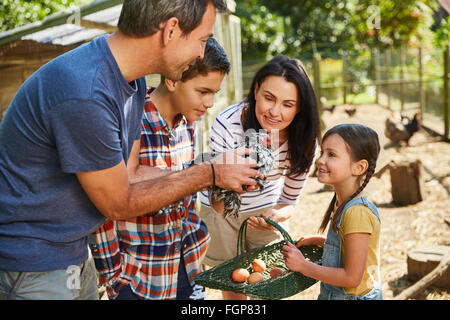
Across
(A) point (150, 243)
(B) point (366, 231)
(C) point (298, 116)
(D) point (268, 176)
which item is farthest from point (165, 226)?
(C) point (298, 116)

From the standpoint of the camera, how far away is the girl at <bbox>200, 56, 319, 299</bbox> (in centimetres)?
277

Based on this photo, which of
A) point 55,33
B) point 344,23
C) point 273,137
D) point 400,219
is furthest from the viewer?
point 344,23

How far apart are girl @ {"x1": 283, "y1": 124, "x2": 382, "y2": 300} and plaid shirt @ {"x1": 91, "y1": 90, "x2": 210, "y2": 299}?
59 cm

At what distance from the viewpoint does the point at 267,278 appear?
8.23 feet

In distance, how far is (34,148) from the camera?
1663 mm

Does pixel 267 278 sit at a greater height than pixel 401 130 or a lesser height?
greater

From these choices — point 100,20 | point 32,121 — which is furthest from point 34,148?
point 100,20

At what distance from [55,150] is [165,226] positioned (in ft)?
2.72

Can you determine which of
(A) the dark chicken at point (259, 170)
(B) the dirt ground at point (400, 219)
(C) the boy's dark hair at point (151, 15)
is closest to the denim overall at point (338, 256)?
(A) the dark chicken at point (259, 170)

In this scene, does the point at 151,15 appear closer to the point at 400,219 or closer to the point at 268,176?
the point at 268,176

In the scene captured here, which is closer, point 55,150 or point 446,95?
point 55,150

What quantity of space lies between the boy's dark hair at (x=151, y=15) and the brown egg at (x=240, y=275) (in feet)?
4.15

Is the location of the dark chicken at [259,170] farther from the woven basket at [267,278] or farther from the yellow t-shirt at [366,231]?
the yellow t-shirt at [366,231]

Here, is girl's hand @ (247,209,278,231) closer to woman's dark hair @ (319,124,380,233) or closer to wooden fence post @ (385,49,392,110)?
woman's dark hair @ (319,124,380,233)
